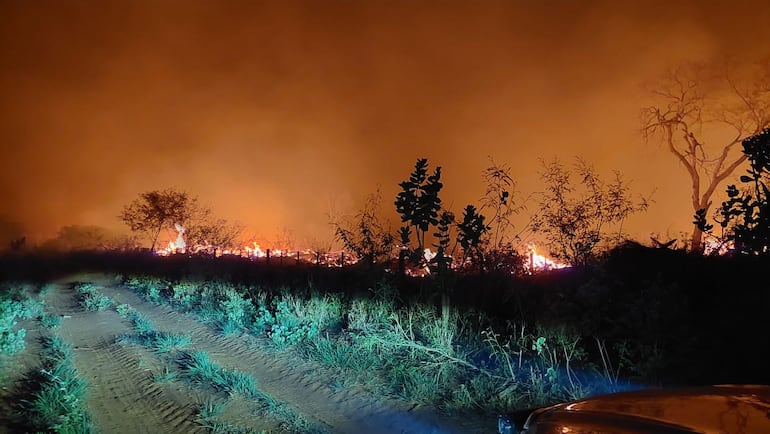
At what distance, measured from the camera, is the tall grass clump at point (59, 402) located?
201 inches

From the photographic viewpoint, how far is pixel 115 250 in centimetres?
2900

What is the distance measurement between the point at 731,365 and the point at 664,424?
13.4 feet

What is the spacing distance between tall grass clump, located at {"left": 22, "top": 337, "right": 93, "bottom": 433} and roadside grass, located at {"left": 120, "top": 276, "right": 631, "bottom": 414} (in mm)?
1579

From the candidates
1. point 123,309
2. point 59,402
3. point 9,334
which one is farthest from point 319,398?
point 123,309

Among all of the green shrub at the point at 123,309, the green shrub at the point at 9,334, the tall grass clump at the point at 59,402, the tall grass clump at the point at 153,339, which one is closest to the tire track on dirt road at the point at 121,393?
the tall grass clump at the point at 59,402

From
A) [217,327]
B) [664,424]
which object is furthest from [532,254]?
[664,424]

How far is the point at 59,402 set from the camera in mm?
5609

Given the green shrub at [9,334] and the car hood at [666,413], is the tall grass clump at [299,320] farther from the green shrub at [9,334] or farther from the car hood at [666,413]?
the car hood at [666,413]

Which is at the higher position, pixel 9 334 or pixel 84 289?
pixel 84 289

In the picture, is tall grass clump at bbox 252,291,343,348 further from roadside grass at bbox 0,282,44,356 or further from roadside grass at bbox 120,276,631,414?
roadside grass at bbox 0,282,44,356

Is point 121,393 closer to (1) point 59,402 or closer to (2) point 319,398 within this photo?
(1) point 59,402

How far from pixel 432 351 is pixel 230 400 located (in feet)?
8.63

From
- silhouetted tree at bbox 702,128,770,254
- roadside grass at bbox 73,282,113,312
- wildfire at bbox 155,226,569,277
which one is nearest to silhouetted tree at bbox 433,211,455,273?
wildfire at bbox 155,226,569,277

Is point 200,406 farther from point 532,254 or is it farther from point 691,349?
point 532,254
